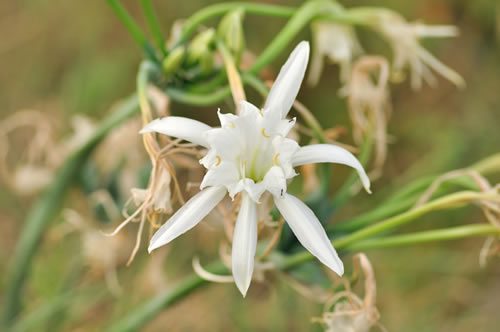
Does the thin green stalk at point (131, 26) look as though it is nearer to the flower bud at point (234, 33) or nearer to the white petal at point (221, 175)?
the flower bud at point (234, 33)

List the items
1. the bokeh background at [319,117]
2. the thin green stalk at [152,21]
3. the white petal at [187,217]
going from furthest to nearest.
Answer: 1. the bokeh background at [319,117]
2. the thin green stalk at [152,21]
3. the white petal at [187,217]

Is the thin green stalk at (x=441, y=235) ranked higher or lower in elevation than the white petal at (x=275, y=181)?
lower

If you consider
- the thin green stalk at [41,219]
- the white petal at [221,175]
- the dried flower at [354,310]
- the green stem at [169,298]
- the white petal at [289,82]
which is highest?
the white petal at [289,82]

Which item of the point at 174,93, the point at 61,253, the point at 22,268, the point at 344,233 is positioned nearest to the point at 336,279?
the point at 344,233

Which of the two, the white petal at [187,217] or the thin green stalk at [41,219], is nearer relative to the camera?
the white petal at [187,217]

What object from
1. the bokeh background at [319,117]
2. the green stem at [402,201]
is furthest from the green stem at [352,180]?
the bokeh background at [319,117]

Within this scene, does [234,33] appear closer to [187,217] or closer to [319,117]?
[187,217]

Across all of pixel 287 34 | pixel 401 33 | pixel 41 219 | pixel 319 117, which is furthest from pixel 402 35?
pixel 319 117
